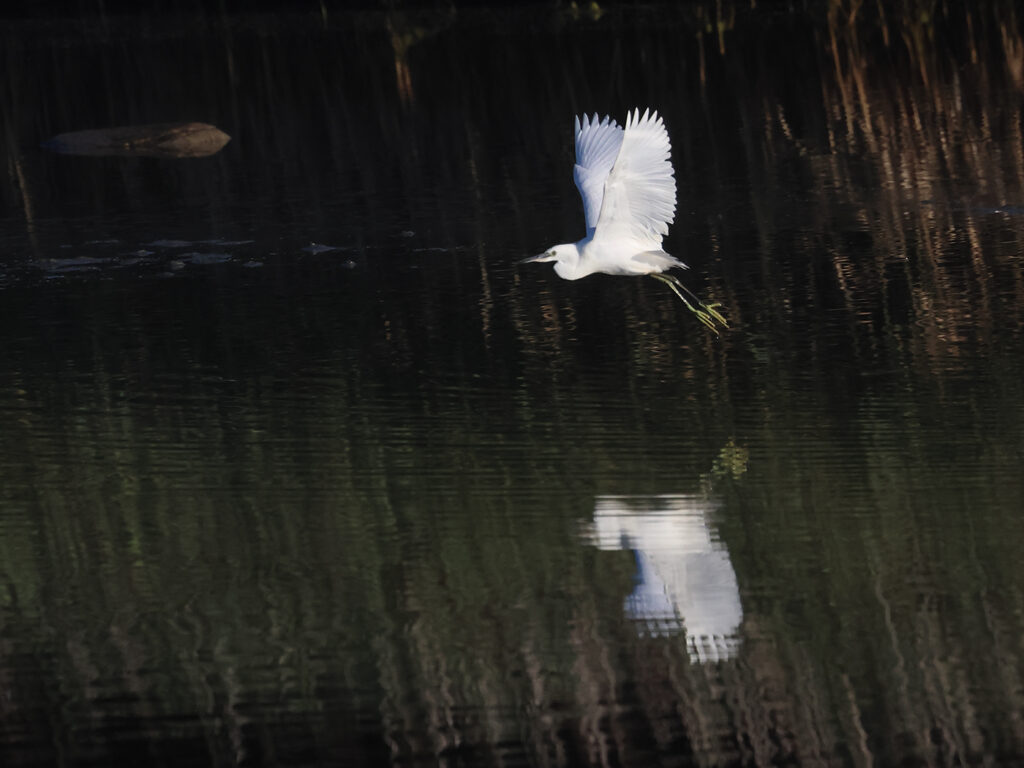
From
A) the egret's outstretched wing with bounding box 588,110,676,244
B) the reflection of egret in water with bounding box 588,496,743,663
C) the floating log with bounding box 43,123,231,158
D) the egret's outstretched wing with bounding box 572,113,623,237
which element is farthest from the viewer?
the floating log with bounding box 43,123,231,158

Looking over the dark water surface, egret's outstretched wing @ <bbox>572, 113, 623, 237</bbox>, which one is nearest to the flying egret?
egret's outstretched wing @ <bbox>572, 113, 623, 237</bbox>

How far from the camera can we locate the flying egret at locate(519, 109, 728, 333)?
27.0 ft

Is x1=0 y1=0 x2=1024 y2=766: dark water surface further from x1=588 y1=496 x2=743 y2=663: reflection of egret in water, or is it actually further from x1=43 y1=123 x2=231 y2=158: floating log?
x1=43 y1=123 x2=231 y2=158: floating log

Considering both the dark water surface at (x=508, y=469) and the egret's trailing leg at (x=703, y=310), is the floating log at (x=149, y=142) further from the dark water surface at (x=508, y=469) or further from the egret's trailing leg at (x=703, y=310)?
the egret's trailing leg at (x=703, y=310)

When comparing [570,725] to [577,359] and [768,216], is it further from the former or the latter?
[768,216]

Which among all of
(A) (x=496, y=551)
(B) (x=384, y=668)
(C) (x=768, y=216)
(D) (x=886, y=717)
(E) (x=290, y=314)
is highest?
(C) (x=768, y=216)

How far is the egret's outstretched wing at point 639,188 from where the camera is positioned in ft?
26.7

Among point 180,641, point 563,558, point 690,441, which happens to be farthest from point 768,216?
point 180,641

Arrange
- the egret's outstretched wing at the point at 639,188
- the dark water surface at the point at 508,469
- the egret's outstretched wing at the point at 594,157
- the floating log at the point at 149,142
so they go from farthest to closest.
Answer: the floating log at the point at 149,142, the egret's outstretched wing at the point at 594,157, the egret's outstretched wing at the point at 639,188, the dark water surface at the point at 508,469

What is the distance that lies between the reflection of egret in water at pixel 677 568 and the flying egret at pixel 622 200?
1.90 meters

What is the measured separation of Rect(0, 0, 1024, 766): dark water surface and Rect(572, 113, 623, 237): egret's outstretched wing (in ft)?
2.53

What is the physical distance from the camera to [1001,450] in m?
7.00

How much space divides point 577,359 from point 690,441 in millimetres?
1482

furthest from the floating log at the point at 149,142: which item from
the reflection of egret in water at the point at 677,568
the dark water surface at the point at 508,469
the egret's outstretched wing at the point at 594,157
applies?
the reflection of egret in water at the point at 677,568
